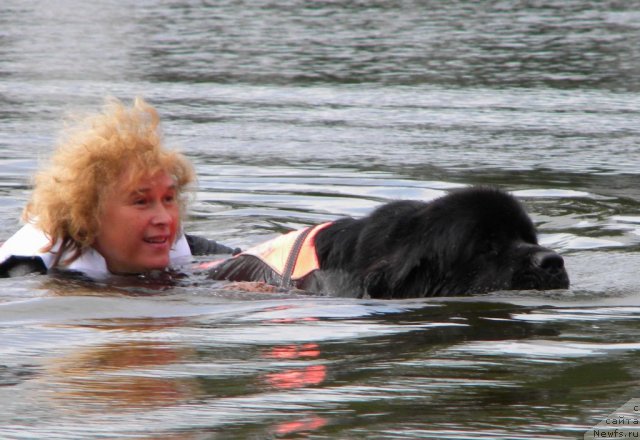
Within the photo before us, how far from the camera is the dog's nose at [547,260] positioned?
199 inches

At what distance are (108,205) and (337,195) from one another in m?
2.62

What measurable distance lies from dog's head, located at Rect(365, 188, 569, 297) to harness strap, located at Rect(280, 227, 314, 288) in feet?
1.42

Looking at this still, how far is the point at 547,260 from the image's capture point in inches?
198

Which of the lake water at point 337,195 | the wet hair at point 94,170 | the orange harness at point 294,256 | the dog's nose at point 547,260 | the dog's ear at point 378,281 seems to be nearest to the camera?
the lake water at point 337,195

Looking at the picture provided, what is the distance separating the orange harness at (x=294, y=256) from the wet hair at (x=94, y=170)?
2.59 ft

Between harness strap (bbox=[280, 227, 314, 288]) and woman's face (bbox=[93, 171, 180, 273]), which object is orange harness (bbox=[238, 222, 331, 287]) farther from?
woman's face (bbox=[93, 171, 180, 273])

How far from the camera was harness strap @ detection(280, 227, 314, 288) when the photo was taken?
5480mm

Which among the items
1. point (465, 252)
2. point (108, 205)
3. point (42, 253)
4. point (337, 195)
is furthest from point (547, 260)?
point (337, 195)

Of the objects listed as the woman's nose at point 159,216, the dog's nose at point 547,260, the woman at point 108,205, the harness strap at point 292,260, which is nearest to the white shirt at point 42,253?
the woman at point 108,205

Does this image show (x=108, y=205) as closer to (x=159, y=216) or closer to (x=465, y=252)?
(x=159, y=216)

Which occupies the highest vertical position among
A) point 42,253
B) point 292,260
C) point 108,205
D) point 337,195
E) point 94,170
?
point 94,170

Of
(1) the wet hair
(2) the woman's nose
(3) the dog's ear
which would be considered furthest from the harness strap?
(1) the wet hair

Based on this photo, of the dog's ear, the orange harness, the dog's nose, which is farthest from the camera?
the orange harness

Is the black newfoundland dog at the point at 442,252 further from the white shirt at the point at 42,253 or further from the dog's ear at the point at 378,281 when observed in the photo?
the white shirt at the point at 42,253
